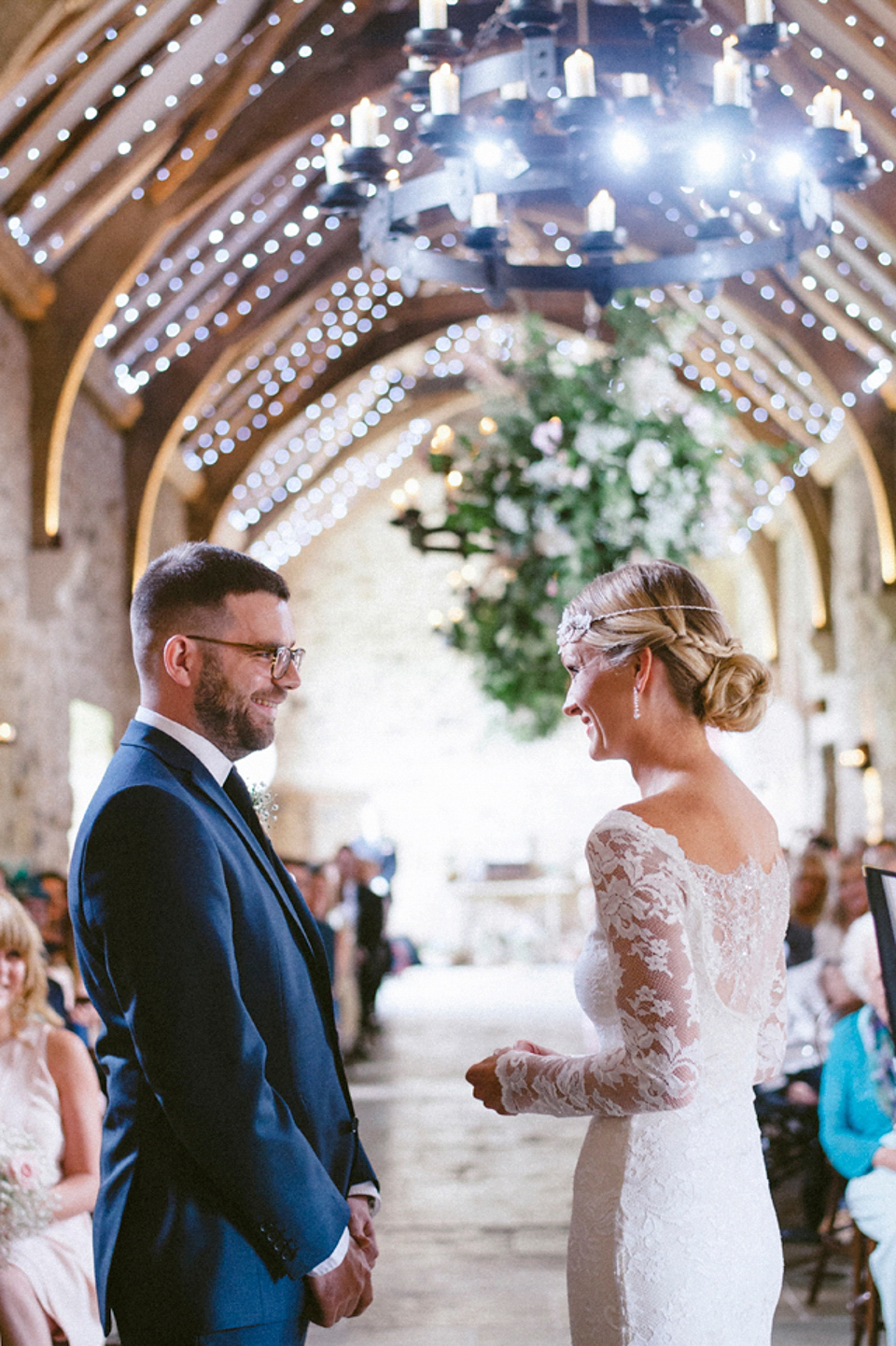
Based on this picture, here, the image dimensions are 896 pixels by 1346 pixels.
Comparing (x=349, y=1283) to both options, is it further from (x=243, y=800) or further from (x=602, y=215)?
(x=602, y=215)

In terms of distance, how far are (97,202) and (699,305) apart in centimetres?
567

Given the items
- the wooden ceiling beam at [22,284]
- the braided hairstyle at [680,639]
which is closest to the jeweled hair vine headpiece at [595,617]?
the braided hairstyle at [680,639]

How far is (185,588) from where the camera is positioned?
180cm

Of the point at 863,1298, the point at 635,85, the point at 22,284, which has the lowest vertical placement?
the point at 863,1298

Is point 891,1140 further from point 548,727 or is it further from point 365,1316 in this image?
point 548,727

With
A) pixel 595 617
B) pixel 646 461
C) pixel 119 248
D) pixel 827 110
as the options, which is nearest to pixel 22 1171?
pixel 595 617

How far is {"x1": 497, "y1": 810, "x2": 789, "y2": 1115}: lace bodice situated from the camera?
162 centimetres

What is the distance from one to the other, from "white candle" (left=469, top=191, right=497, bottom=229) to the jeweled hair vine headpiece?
237 cm

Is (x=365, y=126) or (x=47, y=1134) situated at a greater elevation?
(x=365, y=126)

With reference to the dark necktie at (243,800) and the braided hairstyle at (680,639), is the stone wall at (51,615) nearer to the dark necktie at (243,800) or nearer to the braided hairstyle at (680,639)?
the dark necktie at (243,800)

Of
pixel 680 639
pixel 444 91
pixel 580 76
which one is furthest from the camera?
pixel 444 91

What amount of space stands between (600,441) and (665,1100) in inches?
111

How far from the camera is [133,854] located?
1.64 meters

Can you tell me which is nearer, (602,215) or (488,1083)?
(488,1083)
